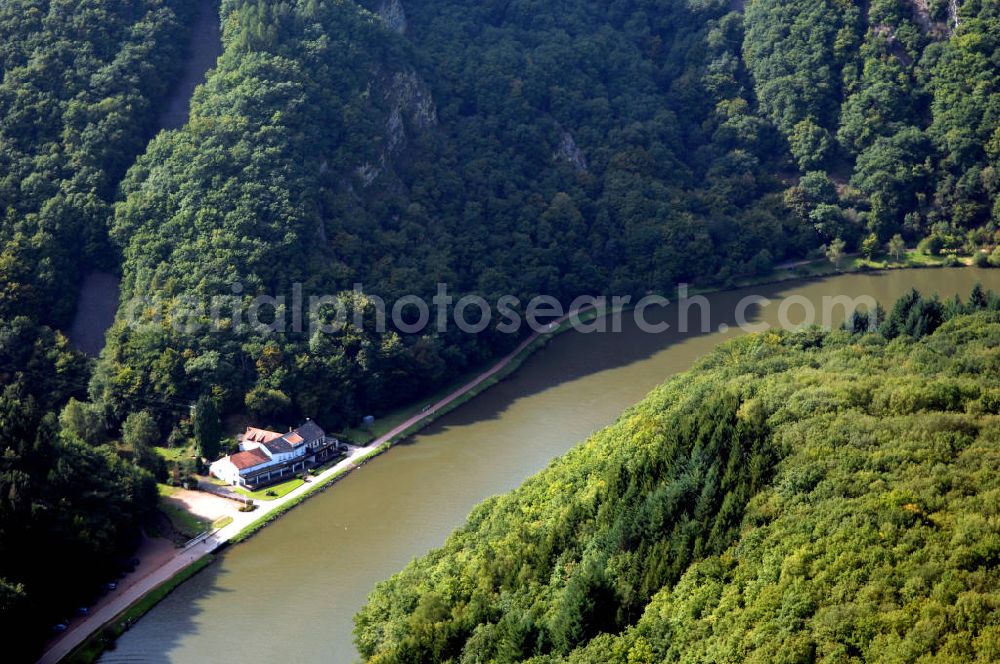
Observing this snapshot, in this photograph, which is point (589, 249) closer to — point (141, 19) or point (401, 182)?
point (401, 182)

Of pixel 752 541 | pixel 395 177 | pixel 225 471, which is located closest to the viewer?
pixel 752 541

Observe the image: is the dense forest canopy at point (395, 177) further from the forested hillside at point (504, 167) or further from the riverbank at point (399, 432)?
the riverbank at point (399, 432)

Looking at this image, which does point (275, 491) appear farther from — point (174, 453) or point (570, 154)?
point (570, 154)

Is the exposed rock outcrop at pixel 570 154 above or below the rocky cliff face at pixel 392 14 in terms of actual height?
below

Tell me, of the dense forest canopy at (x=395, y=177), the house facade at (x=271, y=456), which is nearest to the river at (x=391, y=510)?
the house facade at (x=271, y=456)

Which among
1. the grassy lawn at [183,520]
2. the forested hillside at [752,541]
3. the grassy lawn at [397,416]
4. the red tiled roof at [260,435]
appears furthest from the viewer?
the grassy lawn at [397,416]

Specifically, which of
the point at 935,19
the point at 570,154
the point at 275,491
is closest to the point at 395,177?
the point at 570,154

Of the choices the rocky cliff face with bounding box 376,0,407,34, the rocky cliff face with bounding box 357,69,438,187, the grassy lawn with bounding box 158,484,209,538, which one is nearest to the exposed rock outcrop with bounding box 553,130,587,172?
the rocky cliff face with bounding box 357,69,438,187

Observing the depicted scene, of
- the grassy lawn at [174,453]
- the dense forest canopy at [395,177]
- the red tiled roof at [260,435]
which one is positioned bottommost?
the grassy lawn at [174,453]
